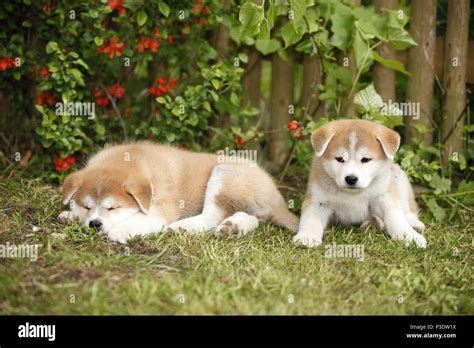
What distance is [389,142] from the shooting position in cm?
490

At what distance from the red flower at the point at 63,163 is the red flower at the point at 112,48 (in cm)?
111

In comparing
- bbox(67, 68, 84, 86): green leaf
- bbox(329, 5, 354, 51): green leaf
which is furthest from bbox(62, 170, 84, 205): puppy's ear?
bbox(329, 5, 354, 51): green leaf

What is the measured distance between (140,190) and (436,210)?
2.81m

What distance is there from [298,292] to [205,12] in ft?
11.4

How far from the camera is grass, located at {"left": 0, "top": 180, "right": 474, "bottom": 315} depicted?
11.8 feet

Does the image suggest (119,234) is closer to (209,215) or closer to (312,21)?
(209,215)

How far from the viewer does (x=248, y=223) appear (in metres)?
5.05

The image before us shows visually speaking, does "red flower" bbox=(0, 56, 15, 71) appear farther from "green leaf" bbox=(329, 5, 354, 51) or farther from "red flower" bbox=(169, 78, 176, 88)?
"green leaf" bbox=(329, 5, 354, 51)

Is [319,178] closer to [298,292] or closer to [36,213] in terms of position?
[298,292]

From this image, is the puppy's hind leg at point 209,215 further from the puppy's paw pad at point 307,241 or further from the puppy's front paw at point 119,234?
the puppy's paw pad at point 307,241

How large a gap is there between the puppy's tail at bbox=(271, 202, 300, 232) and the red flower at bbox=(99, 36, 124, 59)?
7.41 feet

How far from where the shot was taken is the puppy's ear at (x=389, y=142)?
192 inches

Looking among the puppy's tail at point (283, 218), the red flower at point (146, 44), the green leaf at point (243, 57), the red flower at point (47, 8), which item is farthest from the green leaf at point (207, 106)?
the red flower at point (47, 8)

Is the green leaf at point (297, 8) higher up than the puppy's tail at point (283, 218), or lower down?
higher up
